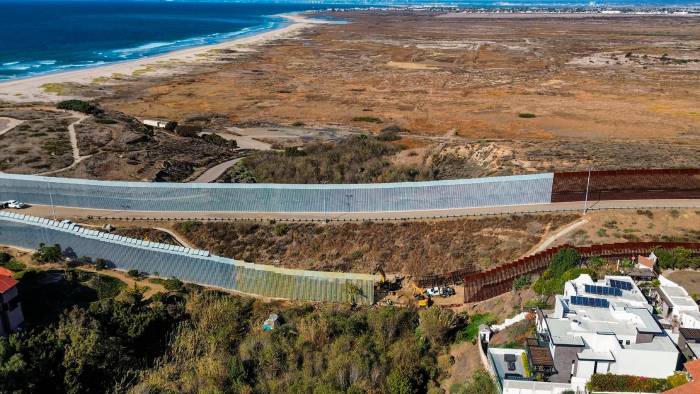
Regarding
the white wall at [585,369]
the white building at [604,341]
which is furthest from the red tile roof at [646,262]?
the white wall at [585,369]

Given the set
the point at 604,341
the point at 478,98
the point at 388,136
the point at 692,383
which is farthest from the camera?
the point at 478,98

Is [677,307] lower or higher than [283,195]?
higher

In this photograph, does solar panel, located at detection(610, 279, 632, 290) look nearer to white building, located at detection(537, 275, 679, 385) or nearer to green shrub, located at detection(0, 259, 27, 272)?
white building, located at detection(537, 275, 679, 385)

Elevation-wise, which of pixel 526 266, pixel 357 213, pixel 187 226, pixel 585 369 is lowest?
pixel 187 226

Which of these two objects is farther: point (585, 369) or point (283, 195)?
point (283, 195)

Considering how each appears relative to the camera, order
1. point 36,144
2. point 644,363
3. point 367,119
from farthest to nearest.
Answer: point 367,119, point 36,144, point 644,363

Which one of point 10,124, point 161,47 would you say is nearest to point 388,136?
point 10,124

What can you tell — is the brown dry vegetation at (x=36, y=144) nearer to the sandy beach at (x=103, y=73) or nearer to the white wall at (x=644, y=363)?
the sandy beach at (x=103, y=73)

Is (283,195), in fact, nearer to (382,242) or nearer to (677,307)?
(382,242)

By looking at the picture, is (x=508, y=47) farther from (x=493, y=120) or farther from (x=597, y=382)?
(x=597, y=382)
